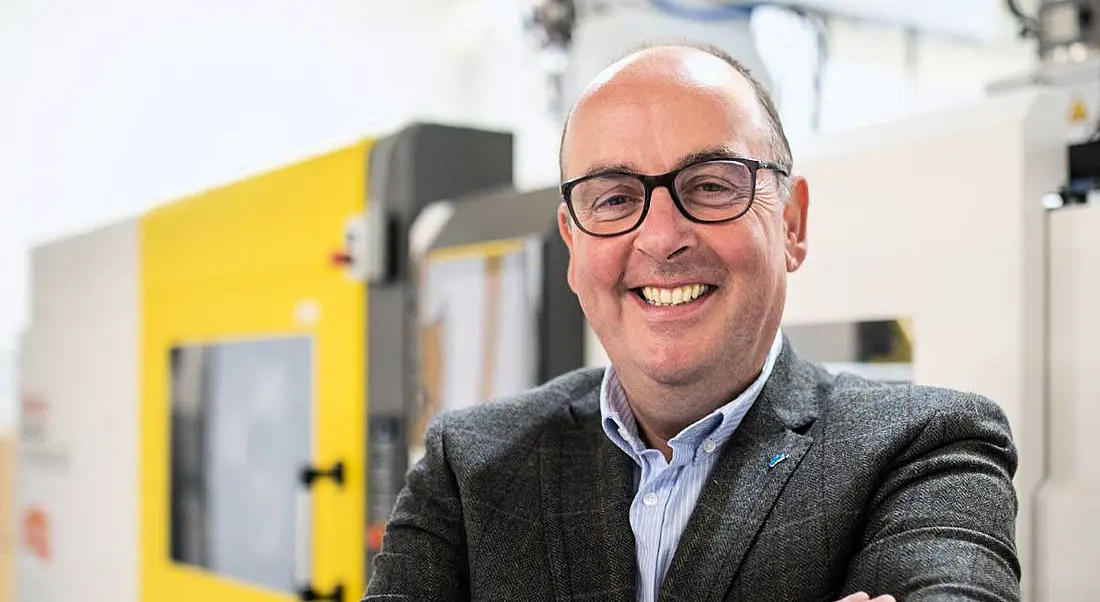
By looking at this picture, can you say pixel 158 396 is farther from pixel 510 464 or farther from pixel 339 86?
pixel 339 86

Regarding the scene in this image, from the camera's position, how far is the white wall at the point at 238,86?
453 cm

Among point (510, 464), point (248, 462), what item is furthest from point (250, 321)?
point (510, 464)

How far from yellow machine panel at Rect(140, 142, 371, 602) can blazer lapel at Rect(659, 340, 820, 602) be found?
4.18ft

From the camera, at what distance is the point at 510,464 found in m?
1.16

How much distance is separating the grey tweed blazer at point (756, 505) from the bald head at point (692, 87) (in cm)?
23

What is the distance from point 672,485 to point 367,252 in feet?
3.96

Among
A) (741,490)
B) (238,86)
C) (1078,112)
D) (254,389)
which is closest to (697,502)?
(741,490)

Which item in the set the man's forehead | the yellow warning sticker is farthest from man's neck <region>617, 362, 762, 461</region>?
the yellow warning sticker

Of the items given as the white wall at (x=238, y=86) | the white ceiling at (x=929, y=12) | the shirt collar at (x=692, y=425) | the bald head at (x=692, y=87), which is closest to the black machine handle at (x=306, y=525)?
the shirt collar at (x=692, y=425)

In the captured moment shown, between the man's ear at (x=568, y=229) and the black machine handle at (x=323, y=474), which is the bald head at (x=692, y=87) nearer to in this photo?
the man's ear at (x=568, y=229)

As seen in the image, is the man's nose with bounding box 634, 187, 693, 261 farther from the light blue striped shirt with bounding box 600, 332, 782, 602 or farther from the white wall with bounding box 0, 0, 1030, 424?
the white wall with bounding box 0, 0, 1030, 424

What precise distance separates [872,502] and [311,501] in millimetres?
1550

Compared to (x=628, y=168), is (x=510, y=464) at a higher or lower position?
lower

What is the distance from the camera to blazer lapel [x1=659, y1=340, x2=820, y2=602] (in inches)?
39.6
